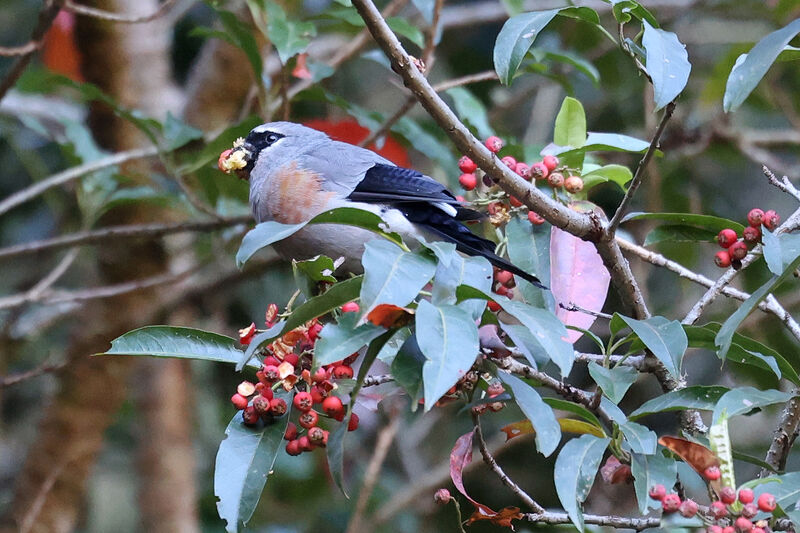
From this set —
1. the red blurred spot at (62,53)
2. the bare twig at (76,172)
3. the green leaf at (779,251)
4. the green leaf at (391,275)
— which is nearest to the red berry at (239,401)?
the green leaf at (391,275)

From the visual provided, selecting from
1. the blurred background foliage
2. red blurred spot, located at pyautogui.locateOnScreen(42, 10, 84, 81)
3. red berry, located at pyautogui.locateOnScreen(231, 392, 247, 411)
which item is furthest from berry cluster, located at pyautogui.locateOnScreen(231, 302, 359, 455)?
red blurred spot, located at pyautogui.locateOnScreen(42, 10, 84, 81)

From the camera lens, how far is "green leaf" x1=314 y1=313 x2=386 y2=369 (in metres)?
1.33

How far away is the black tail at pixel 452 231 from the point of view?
207cm

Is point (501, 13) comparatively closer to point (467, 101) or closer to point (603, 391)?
point (467, 101)

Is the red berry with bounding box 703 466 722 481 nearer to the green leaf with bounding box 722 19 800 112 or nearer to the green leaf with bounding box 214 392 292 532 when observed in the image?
the green leaf with bounding box 722 19 800 112

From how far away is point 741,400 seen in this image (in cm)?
145

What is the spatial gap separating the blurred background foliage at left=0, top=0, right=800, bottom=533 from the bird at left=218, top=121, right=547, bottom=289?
0.13 metres

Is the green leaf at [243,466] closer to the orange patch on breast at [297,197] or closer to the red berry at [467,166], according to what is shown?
the red berry at [467,166]

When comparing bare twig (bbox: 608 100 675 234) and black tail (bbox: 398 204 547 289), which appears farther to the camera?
black tail (bbox: 398 204 547 289)

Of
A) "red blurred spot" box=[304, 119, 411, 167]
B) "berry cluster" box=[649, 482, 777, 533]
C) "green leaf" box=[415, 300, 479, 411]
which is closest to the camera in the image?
"green leaf" box=[415, 300, 479, 411]

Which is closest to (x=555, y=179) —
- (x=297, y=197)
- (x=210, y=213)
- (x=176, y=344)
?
(x=176, y=344)

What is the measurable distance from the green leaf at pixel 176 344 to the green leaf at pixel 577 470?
61 centimetres

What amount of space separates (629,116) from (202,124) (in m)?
2.25

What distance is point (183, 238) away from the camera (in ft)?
13.9
